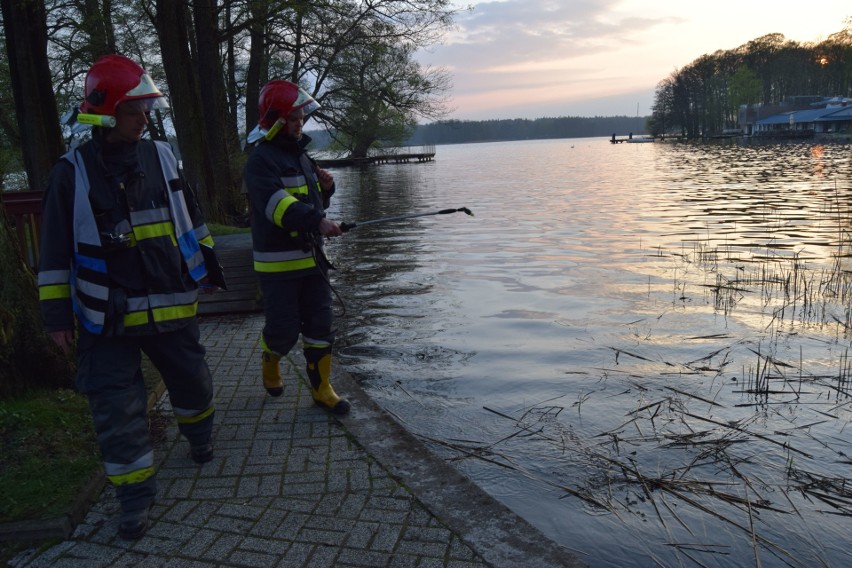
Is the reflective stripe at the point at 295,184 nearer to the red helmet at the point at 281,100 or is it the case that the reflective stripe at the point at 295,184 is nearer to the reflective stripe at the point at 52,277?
the red helmet at the point at 281,100

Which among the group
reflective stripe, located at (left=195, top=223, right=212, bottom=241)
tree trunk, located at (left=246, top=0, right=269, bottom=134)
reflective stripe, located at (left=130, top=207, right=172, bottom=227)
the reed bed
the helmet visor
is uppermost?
tree trunk, located at (left=246, top=0, right=269, bottom=134)

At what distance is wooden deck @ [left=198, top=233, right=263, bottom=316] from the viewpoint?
26.1ft

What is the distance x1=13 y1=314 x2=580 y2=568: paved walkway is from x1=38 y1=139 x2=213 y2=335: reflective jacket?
958mm

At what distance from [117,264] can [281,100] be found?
163 centimetres

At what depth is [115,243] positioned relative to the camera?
11.1 feet

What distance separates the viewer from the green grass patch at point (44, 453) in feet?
11.4

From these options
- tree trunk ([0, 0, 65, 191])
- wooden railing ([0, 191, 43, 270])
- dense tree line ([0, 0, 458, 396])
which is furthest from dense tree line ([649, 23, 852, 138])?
wooden railing ([0, 191, 43, 270])

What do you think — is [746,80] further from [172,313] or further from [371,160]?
[172,313]

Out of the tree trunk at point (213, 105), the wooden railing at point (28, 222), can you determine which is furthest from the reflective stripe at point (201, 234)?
the tree trunk at point (213, 105)

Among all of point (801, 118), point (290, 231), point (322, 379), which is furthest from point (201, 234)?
point (801, 118)

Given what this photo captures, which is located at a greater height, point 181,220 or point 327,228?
point 181,220

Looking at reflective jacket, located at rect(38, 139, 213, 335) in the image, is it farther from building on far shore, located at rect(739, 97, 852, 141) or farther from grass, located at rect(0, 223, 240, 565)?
building on far shore, located at rect(739, 97, 852, 141)

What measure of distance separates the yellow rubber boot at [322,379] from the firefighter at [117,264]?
4.52ft

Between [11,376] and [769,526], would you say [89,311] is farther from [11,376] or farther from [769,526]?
[769,526]
